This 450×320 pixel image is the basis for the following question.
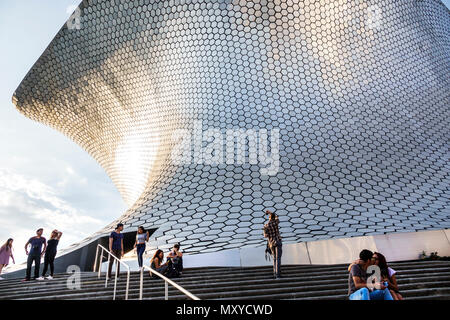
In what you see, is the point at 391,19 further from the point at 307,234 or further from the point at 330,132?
the point at 307,234

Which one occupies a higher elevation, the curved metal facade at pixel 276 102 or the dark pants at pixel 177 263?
the curved metal facade at pixel 276 102

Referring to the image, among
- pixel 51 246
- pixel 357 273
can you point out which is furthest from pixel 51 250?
pixel 357 273

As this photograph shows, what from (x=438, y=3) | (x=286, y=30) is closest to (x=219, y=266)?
(x=286, y=30)

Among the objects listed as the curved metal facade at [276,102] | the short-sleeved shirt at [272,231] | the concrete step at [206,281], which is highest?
the curved metal facade at [276,102]

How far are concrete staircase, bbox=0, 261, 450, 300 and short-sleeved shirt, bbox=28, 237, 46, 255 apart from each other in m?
0.39

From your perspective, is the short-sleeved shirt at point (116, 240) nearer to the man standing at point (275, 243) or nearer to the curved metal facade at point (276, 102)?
the curved metal facade at point (276, 102)

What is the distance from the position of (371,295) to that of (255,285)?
→ 1.49 m

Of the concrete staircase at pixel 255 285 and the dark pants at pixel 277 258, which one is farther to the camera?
the dark pants at pixel 277 258

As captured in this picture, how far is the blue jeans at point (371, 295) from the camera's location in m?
1.94

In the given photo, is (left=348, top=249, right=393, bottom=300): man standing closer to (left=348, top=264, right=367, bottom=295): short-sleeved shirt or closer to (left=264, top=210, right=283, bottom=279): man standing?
(left=348, top=264, right=367, bottom=295): short-sleeved shirt

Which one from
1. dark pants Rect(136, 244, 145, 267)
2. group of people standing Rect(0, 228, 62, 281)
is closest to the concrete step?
group of people standing Rect(0, 228, 62, 281)

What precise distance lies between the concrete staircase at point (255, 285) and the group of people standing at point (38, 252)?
0.24m

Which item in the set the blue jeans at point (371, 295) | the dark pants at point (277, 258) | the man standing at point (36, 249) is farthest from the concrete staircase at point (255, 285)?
the blue jeans at point (371, 295)

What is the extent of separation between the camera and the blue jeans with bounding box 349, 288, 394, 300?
1.94 meters
